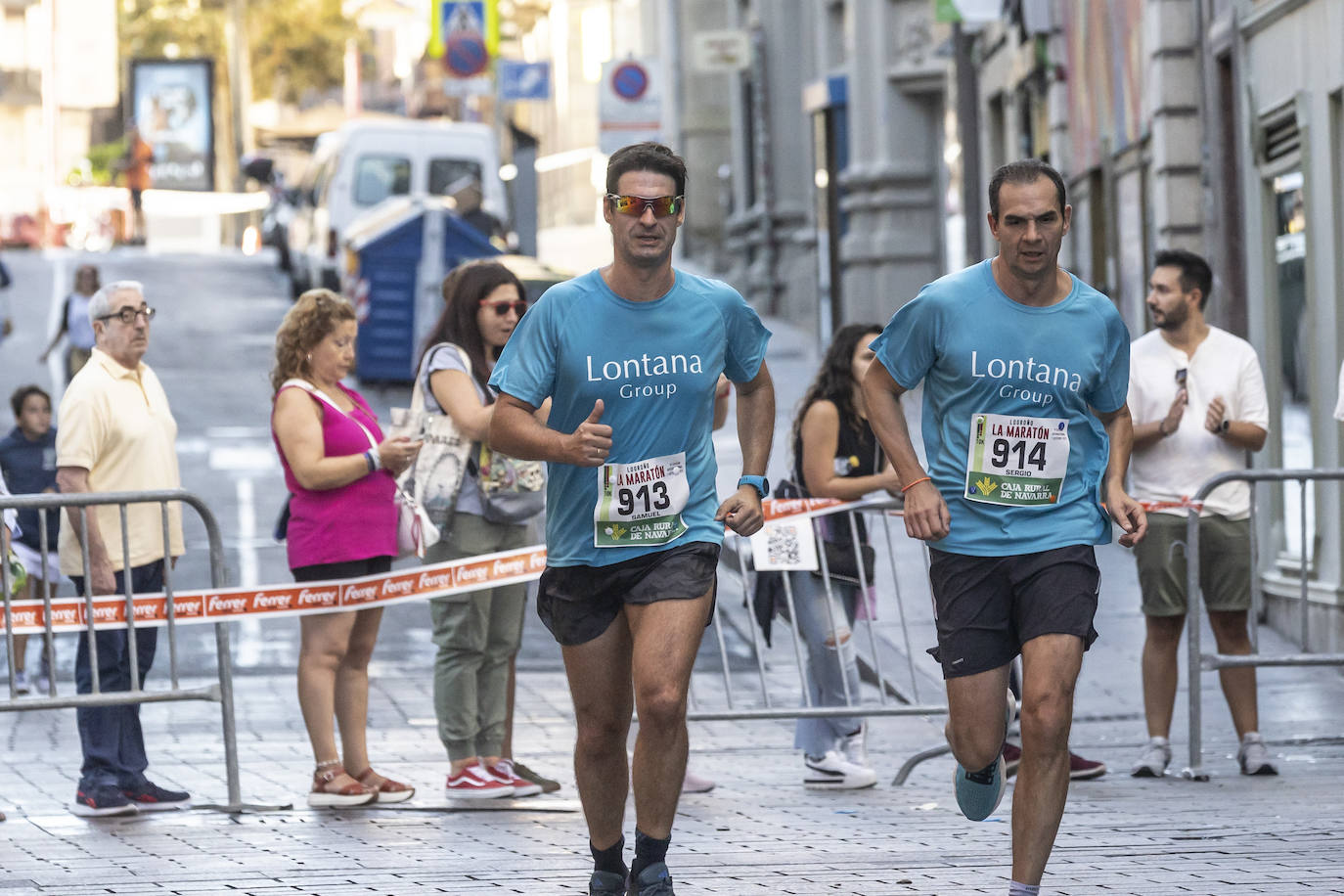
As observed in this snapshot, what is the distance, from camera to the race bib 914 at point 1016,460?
605cm

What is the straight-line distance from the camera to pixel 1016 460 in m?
6.05

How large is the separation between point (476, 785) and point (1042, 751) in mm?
2909

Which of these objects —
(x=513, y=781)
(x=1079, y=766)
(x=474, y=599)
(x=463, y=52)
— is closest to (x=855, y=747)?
(x=1079, y=766)

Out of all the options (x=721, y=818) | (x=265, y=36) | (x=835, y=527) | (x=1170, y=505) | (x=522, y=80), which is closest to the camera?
(x=721, y=818)

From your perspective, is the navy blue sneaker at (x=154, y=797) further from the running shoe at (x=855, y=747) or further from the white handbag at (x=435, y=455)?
the running shoe at (x=855, y=747)

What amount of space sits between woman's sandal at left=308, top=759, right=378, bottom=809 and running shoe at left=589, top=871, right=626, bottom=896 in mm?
2088

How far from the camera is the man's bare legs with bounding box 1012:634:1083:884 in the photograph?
5.82 metres

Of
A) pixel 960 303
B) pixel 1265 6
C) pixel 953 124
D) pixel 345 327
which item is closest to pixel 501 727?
pixel 345 327

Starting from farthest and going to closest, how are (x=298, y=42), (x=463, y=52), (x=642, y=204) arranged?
(x=298, y=42) < (x=463, y=52) < (x=642, y=204)

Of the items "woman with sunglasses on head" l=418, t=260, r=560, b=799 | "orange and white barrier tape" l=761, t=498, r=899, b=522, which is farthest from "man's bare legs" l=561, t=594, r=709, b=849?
"orange and white barrier tape" l=761, t=498, r=899, b=522

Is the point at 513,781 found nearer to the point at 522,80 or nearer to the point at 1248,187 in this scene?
the point at 1248,187

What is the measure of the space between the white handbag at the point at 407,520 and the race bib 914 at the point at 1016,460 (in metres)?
2.60

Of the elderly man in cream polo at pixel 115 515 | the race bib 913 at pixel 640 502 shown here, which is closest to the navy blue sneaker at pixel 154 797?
the elderly man in cream polo at pixel 115 515

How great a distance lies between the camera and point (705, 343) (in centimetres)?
613
